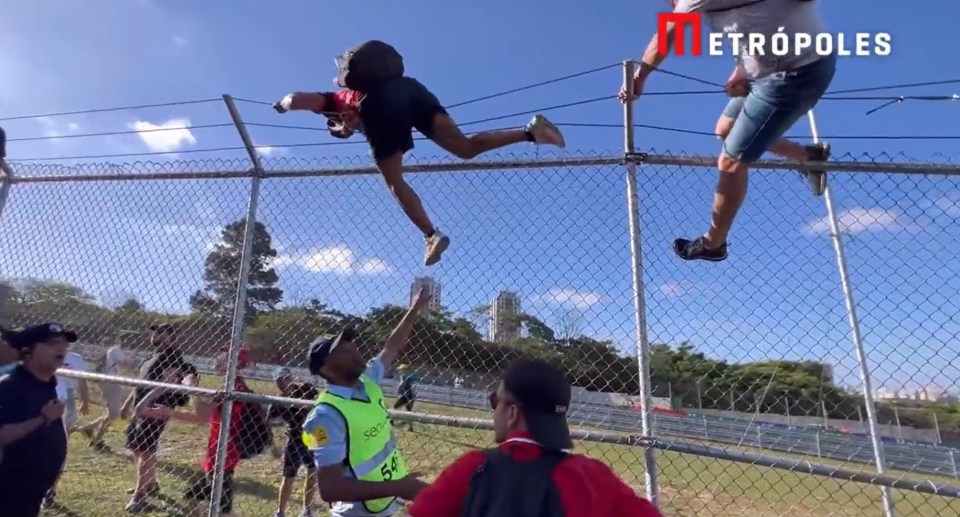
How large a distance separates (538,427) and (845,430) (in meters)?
17.3

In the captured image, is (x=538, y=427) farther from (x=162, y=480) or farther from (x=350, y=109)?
(x=162, y=480)

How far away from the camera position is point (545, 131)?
3.72 metres

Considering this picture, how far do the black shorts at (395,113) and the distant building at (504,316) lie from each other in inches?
42.6

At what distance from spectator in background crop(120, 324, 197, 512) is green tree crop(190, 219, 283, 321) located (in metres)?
0.69

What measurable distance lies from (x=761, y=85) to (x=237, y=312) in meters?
3.22

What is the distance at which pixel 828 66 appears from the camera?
3090 millimetres

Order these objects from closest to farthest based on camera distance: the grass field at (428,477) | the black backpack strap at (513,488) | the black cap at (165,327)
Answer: the black backpack strap at (513,488) → the black cap at (165,327) → the grass field at (428,477)

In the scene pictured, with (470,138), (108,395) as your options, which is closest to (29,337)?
(470,138)

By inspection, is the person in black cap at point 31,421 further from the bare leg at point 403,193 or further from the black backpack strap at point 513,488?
the black backpack strap at point 513,488

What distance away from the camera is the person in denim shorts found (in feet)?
10.0

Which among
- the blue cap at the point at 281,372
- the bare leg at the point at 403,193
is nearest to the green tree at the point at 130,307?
the blue cap at the point at 281,372

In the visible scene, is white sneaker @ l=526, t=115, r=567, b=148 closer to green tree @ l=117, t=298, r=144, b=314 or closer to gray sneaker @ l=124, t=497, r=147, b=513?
green tree @ l=117, t=298, r=144, b=314

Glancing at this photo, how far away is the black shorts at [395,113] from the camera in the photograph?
3.78m

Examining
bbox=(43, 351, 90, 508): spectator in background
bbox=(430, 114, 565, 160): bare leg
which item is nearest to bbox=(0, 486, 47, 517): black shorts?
bbox=(43, 351, 90, 508): spectator in background
